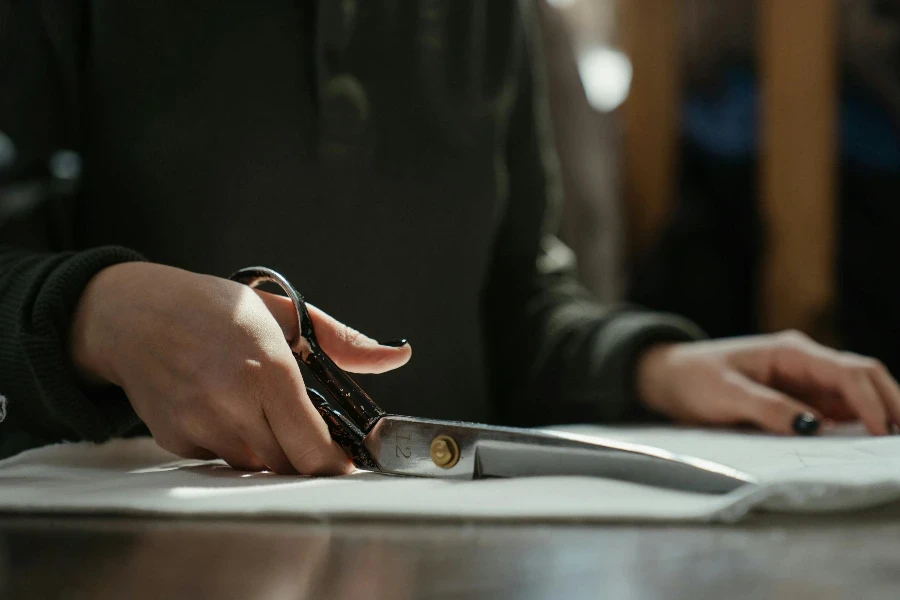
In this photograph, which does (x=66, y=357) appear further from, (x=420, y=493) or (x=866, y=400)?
(x=866, y=400)

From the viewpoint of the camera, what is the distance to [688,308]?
1578 mm

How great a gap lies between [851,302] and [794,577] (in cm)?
150

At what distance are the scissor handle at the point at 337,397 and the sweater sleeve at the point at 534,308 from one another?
349 mm

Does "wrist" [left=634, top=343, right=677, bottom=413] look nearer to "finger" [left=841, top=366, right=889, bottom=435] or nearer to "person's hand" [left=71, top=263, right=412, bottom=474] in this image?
"finger" [left=841, top=366, right=889, bottom=435]

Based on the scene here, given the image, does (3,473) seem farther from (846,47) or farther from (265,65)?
(846,47)

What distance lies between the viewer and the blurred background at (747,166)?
149cm

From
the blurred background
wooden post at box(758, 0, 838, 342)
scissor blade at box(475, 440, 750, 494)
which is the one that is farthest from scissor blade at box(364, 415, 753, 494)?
wooden post at box(758, 0, 838, 342)

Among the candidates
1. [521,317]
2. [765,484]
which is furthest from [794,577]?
[521,317]

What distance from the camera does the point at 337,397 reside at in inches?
15.0

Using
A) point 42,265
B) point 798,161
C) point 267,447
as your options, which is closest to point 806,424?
point 267,447

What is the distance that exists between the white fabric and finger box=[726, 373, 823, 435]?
116 mm

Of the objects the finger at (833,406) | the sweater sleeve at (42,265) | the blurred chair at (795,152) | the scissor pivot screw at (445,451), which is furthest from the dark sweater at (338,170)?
the blurred chair at (795,152)

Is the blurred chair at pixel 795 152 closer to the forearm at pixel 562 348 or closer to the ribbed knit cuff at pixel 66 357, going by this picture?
the forearm at pixel 562 348

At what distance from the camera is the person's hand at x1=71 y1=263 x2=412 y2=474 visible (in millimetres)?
342
